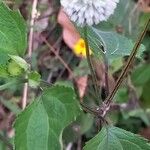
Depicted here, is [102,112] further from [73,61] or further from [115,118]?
[73,61]

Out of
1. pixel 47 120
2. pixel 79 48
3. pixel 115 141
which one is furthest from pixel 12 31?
pixel 79 48

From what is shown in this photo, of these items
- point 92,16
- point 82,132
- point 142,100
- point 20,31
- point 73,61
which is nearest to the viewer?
point 92,16

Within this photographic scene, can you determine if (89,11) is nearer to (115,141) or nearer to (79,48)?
(115,141)

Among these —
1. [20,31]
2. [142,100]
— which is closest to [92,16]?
[20,31]

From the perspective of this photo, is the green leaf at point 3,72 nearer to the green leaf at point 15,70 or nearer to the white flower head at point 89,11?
the green leaf at point 15,70

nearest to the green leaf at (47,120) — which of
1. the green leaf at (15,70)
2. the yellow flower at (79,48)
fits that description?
the green leaf at (15,70)

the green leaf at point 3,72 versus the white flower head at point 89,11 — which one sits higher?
the white flower head at point 89,11

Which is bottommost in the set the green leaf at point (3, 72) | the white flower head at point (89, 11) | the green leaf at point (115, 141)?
the green leaf at point (115, 141)
